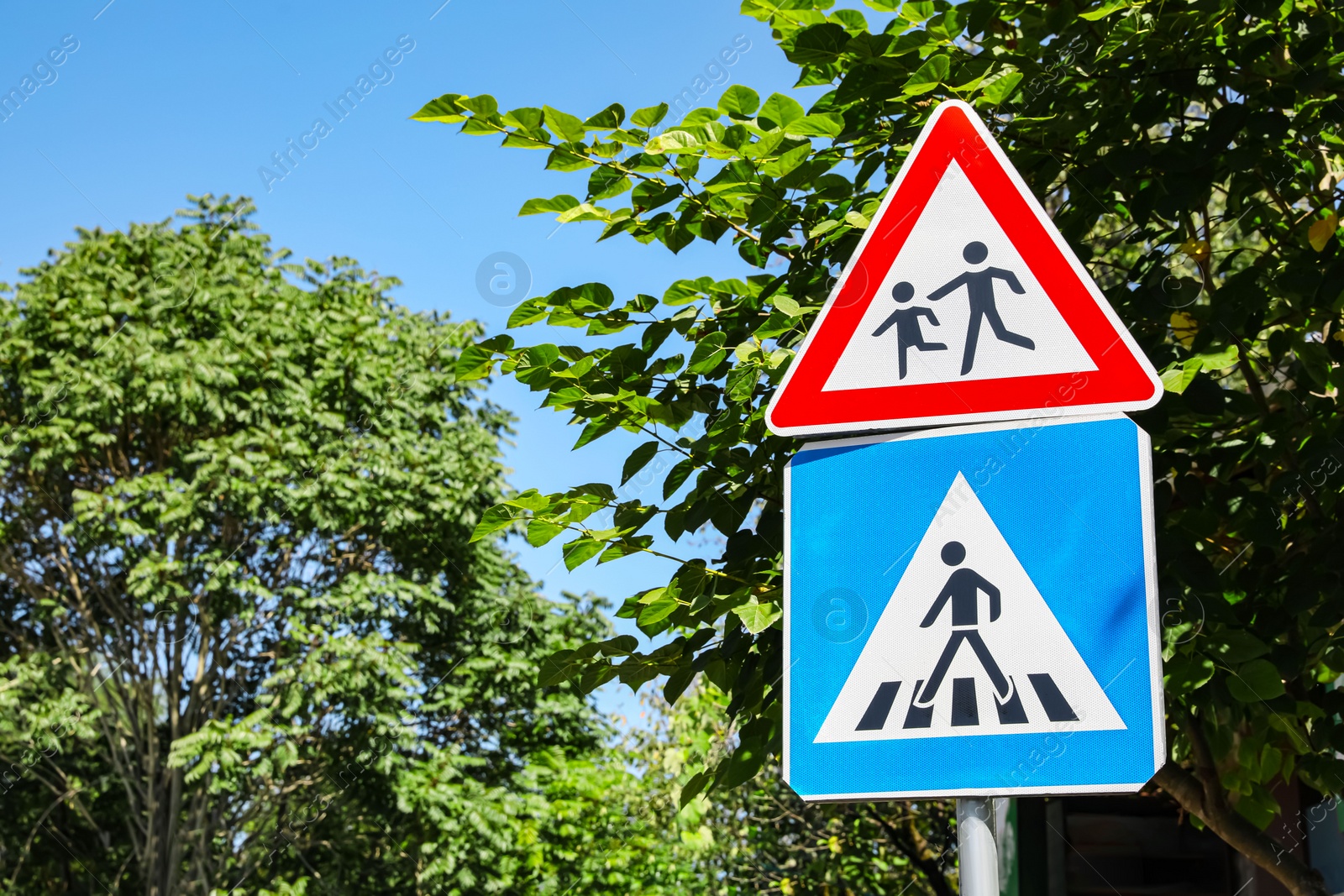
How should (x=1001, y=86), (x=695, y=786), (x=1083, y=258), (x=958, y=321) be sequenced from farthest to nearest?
(x=1083, y=258), (x=695, y=786), (x=1001, y=86), (x=958, y=321)

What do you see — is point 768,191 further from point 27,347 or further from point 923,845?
point 27,347

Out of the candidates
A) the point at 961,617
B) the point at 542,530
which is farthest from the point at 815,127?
the point at 961,617

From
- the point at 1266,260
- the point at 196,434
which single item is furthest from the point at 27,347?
the point at 1266,260

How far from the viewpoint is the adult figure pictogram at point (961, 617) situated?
5.45 ft

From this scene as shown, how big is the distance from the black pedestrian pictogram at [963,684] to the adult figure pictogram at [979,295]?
13.2 inches

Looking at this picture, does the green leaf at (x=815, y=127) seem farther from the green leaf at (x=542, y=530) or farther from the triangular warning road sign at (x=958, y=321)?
the green leaf at (x=542, y=530)

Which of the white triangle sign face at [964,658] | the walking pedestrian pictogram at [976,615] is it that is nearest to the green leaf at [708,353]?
the walking pedestrian pictogram at [976,615]

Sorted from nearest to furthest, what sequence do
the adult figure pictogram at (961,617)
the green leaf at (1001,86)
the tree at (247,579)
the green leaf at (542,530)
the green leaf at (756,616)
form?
the adult figure pictogram at (961,617), the green leaf at (756,616), the green leaf at (1001,86), the green leaf at (542,530), the tree at (247,579)

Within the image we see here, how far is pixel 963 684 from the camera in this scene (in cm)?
165

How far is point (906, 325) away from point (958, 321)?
0.27 feet

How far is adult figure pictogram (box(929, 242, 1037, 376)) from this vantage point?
182cm

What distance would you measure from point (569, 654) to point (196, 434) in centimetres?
1257

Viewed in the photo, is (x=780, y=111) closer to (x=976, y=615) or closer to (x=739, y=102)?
(x=739, y=102)

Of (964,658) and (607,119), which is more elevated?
(607,119)
